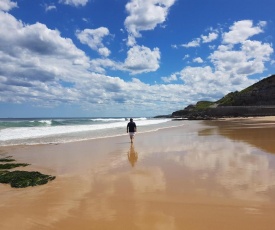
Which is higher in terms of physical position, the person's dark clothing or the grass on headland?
the person's dark clothing

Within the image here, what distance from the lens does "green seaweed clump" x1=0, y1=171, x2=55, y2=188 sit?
896 cm

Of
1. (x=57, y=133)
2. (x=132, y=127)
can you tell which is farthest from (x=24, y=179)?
(x=57, y=133)

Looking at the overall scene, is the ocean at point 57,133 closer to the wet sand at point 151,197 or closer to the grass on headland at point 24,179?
the grass on headland at point 24,179

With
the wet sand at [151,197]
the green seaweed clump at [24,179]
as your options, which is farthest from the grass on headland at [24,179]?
the wet sand at [151,197]

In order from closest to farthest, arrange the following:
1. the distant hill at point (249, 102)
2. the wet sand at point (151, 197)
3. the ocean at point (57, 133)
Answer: the wet sand at point (151, 197)
the ocean at point (57, 133)
the distant hill at point (249, 102)

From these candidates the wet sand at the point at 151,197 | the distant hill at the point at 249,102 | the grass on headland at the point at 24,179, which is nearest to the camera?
the wet sand at the point at 151,197

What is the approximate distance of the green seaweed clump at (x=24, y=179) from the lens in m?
8.96

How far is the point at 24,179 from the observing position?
9398 mm

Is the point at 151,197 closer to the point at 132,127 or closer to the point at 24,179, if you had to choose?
the point at 24,179

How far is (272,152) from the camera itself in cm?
1356

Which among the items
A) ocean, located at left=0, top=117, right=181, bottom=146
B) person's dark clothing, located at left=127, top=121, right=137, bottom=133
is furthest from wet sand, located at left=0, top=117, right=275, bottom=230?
ocean, located at left=0, top=117, right=181, bottom=146

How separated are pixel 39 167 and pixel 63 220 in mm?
6818

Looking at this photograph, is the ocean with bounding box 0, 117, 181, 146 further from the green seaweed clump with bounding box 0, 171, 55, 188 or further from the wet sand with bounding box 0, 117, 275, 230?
the wet sand with bounding box 0, 117, 275, 230

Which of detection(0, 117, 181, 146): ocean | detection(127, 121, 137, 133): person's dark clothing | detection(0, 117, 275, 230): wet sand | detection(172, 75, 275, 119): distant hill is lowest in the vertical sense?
detection(0, 117, 275, 230): wet sand
